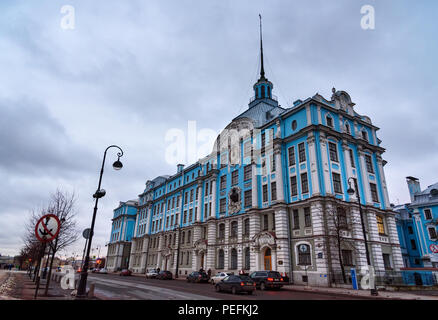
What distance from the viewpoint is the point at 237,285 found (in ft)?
60.8

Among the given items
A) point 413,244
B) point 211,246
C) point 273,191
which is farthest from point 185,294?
point 413,244

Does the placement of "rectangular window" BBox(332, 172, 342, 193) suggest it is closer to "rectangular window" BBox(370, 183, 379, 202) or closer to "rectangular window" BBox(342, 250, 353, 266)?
"rectangular window" BBox(370, 183, 379, 202)

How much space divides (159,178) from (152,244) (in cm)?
1748

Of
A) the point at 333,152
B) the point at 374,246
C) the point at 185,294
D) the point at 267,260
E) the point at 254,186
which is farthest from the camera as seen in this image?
the point at 254,186

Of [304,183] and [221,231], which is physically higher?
[304,183]

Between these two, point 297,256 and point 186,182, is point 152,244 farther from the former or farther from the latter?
point 297,256

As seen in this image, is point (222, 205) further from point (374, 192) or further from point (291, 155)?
point (374, 192)

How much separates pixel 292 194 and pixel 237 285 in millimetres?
15511

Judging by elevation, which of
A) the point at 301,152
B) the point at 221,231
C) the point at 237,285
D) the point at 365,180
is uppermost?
the point at 301,152

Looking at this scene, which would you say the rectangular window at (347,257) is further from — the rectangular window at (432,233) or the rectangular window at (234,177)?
the rectangular window at (432,233)

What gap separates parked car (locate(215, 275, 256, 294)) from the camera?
1828 cm

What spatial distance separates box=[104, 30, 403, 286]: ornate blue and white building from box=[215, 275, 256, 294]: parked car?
419 inches

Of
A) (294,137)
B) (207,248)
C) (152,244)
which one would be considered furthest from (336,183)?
(152,244)
